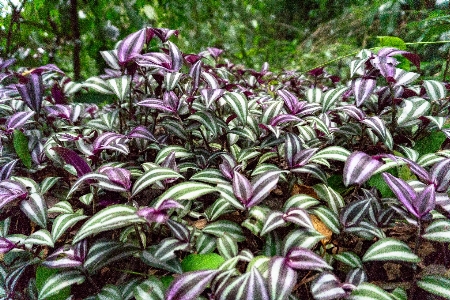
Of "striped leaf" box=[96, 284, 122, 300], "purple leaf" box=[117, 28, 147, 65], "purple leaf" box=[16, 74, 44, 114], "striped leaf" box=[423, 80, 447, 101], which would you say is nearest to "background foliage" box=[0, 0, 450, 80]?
"striped leaf" box=[423, 80, 447, 101]

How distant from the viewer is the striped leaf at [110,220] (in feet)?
2.31

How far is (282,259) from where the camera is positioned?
28.1 inches

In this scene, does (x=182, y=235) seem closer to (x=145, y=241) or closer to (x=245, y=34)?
(x=145, y=241)

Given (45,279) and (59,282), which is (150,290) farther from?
(45,279)

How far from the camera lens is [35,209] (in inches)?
35.6

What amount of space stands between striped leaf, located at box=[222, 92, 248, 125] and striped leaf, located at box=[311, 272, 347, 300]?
0.46 metres

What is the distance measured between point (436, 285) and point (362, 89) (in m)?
0.60

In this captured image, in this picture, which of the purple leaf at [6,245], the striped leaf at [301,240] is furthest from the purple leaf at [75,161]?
the striped leaf at [301,240]

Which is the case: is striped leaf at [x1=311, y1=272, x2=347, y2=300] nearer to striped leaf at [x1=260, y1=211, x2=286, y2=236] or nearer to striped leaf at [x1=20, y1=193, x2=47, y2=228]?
striped leaf at [x1=260, y1=211, x2=286, y2=236]

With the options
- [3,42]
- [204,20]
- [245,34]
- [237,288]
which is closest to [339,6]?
[245,34]

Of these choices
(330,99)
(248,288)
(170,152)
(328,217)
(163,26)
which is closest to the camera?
(248,288)

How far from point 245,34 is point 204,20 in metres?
1.07

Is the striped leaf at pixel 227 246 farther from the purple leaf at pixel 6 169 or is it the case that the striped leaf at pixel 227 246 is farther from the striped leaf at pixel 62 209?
the purple leaf at pixel 6 169

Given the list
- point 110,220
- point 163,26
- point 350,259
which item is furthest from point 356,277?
point 163,26
